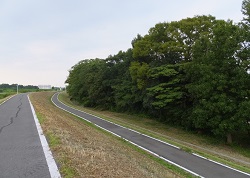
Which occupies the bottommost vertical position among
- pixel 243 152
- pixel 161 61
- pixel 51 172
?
pixel 243 152

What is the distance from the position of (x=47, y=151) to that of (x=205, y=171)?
8478mm

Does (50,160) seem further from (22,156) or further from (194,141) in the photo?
(194,141)

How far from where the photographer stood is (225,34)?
25.5 metres

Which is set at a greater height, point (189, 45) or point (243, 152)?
point (189, 45)

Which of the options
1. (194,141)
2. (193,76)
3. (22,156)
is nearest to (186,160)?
(194,141)

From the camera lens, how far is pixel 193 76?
2866 cm

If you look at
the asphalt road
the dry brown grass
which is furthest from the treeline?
the asphalt road

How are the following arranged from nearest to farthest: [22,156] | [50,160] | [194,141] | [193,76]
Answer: [50,160], [22,156], [194,141], [193,76]

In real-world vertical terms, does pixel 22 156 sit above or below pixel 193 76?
below

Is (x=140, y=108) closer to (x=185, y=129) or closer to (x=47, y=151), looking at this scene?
(x=185, y=129)

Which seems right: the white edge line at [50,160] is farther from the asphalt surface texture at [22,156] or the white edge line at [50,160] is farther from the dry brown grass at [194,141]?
the dry brown grass at [194,141]

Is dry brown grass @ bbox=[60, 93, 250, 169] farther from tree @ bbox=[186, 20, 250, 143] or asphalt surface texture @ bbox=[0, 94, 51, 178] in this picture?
asphalt surface texture @ bbox=[0, 94, 51, 178]

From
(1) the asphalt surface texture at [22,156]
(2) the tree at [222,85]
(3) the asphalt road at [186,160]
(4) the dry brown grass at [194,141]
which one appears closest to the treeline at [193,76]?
(2) the tree at [222,85]

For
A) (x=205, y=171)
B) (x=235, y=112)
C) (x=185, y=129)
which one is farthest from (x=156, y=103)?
(x=205, y=171)
